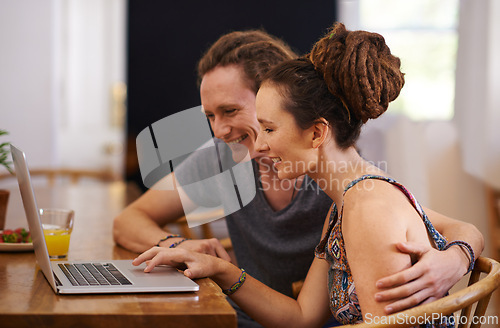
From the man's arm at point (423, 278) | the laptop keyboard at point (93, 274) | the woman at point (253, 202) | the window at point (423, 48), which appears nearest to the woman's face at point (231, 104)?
the woman at point (253, 202)

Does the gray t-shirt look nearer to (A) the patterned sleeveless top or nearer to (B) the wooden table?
(A) the patterned sleeveless top

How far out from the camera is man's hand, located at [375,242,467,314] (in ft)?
2.99

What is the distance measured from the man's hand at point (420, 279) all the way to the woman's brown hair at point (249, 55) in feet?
2.45

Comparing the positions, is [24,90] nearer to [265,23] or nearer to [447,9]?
[265,23]

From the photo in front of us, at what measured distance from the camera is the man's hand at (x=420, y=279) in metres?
0.91

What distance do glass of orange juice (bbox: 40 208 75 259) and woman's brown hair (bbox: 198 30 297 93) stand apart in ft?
1.88

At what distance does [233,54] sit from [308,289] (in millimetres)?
671

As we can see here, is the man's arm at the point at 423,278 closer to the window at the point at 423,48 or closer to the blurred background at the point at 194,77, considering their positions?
the blurred background at the point at 194,77

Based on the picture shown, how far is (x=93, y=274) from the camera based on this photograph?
1023 millimetres

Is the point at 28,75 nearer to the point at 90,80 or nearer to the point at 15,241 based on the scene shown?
the point at 90,80

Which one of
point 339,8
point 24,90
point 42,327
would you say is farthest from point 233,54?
point 24,90

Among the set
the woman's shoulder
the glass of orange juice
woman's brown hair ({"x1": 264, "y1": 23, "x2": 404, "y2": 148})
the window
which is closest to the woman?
the glass of orange juice

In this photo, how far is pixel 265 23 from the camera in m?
3.98

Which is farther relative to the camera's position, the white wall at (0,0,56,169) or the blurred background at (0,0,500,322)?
the white wall at (0,0,56,169)
